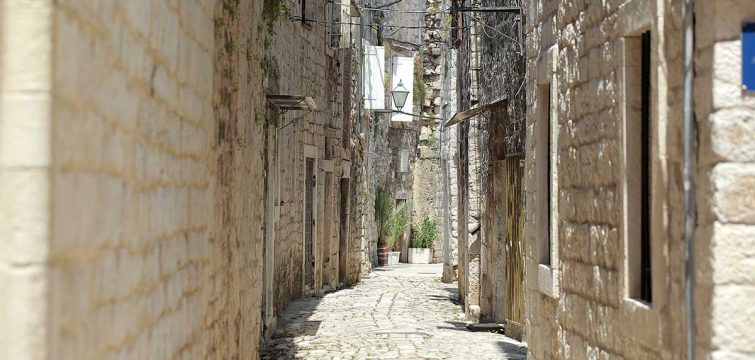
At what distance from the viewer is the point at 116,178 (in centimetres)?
310

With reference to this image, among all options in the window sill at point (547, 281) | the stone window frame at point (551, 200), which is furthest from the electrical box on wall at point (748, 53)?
the window sill at point (547, 281)

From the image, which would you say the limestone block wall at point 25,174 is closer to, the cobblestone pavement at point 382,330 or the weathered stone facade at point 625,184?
the weathered stone facade at point 625,184

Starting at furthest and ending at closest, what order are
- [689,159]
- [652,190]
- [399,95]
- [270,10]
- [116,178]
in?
[399,95], [270,10], [652,190], [689,159], [116,178]

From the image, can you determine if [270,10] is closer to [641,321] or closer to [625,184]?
[625,184]

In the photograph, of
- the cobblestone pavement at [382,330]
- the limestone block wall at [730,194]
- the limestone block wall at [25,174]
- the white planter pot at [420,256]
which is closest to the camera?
the limestone block wall at [25,174]

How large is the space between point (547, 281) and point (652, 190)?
1951mm

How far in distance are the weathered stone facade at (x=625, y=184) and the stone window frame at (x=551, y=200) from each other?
0.03 feet

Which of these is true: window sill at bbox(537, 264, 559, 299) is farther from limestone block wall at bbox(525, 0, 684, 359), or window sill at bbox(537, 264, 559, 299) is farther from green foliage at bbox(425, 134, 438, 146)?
green foliage at bbox(425, 134, 438, 146)

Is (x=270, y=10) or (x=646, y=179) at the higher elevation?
(x=270, y=10)

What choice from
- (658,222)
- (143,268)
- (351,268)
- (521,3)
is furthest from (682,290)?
(351,268)

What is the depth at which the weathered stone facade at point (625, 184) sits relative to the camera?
137 inches

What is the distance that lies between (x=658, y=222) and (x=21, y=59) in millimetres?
2683

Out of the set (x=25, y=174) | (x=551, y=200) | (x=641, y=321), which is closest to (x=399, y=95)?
(x=551, y=200)

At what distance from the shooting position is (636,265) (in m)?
4.55
